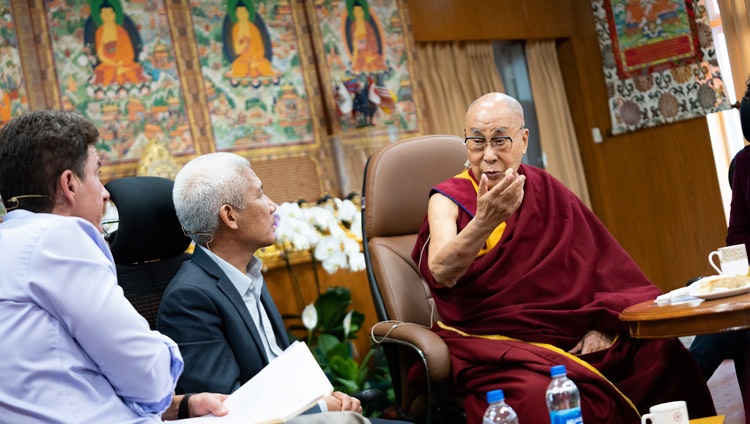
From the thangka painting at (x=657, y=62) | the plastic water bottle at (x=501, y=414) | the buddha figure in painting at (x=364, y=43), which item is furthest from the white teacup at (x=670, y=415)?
the thangka painting at (x=657, y=62)

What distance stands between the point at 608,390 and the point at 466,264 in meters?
0.51

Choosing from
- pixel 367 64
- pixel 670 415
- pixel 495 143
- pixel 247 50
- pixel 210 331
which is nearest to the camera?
pixel 670 415

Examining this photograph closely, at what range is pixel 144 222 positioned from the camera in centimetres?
223

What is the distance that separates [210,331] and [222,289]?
0.39ft

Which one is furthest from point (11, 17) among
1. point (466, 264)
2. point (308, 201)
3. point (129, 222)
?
point (466, 264)

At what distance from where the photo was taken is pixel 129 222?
86.0 inches

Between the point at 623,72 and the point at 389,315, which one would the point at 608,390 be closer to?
the point at 389,315

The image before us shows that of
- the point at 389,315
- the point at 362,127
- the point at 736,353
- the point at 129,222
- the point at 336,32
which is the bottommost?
the point at 736,353

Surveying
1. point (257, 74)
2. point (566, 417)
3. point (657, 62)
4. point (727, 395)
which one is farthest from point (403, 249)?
point (657, 62)

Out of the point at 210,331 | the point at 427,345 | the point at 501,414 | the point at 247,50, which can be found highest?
the point at 247,50

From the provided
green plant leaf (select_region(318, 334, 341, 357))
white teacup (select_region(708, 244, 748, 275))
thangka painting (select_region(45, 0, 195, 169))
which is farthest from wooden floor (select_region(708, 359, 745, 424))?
thangka painting (select_region(45, 0, 195, 169))

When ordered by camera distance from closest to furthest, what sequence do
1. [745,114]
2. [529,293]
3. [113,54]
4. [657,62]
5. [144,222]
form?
[144,222] < [529,293] < [745,114] < [113,54] < [657,62]

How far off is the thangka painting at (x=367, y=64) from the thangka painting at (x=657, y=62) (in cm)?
187

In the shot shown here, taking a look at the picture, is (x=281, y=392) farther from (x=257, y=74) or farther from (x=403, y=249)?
(x=257, y=74)
